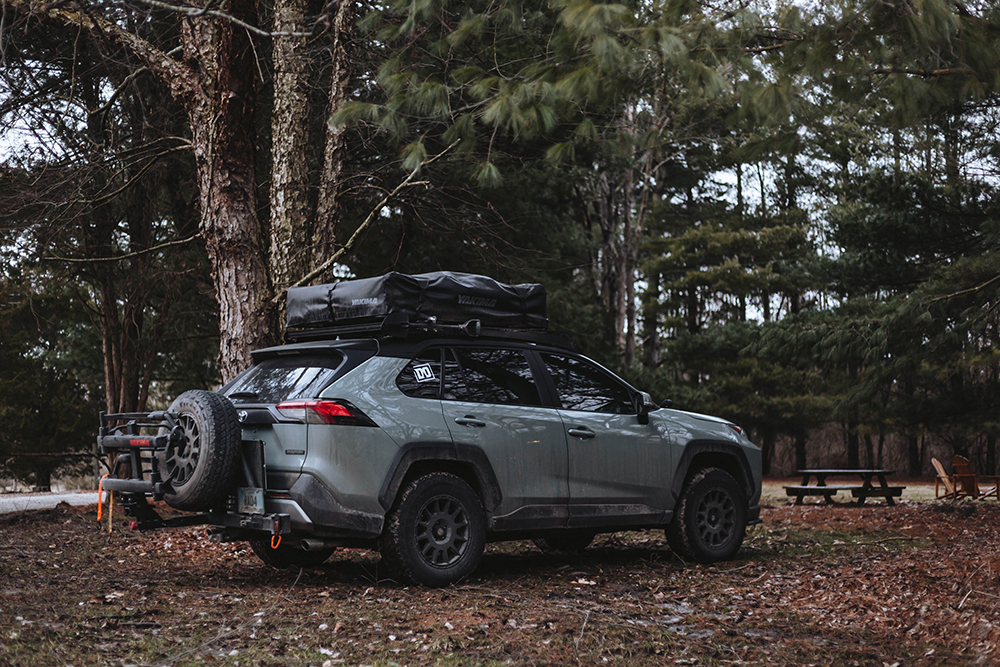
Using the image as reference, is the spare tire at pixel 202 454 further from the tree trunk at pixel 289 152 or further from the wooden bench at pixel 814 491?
the wooden bench at pixel 814 491

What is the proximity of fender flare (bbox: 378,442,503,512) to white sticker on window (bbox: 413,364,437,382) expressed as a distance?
0.49 m

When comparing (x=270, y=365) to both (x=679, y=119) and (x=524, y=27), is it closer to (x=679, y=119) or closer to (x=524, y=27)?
(x=524, y=27)

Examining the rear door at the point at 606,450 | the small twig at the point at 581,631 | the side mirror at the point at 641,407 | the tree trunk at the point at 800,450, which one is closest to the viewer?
the small twig at the point at 581,631

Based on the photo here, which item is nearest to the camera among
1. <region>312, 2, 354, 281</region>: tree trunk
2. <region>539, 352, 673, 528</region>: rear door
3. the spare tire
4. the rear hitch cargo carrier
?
the spare tire

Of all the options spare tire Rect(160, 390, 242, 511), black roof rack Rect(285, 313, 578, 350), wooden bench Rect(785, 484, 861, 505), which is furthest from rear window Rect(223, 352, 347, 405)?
wooden bench Rect(785, 484, 861, 505)

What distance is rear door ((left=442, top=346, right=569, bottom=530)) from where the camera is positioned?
7012 mm

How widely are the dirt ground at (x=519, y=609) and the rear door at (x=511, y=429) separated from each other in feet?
1.91

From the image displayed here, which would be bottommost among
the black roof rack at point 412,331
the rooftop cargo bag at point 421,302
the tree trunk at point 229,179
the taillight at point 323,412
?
the taillight at point 323,412

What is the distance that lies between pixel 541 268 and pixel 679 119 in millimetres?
9023

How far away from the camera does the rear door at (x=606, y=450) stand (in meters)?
7.52

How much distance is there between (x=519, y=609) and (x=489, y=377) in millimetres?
1916

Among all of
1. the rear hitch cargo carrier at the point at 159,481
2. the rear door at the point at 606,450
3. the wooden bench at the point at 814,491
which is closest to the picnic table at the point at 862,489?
the wooden bench at the point at 814,491

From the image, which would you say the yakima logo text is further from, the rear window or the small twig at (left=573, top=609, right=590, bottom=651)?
the small twig at (left=573, top=609, right=590, bottom=651)

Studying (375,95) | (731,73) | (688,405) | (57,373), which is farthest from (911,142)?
(57,373)
